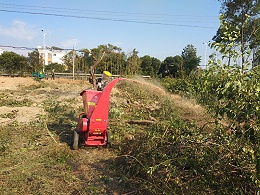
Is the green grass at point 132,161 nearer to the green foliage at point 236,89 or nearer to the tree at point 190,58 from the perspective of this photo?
the green foliage at point 236,89

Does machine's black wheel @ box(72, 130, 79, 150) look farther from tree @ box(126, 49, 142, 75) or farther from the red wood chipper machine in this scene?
tree @ box(126, 49, 142, 75)

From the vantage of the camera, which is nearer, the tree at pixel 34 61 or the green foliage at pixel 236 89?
the green foliage at pixel 236 89

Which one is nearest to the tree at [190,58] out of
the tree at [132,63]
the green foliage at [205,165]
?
the tree at [132,63]

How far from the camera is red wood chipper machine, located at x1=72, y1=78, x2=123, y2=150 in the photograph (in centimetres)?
514

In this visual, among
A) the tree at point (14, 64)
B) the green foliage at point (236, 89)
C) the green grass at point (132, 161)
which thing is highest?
the tree at point (14, 64)

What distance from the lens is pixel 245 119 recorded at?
2.28m

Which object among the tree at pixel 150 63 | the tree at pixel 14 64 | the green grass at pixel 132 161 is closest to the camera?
the green grass at pixel 132 161

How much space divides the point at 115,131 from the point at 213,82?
441cm

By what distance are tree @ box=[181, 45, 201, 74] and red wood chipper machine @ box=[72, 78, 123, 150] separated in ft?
61.7

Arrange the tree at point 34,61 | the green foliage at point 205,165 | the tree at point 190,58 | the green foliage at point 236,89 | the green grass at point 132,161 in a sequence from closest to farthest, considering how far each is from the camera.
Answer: the green foliage at point 236,89
the green foliage at point 205,165
the green grass at point 132,161
the tree at point 190,58
the tree at point 34,61

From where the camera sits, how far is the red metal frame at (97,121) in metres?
5.14

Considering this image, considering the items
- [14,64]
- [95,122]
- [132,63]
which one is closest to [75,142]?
[95,122]

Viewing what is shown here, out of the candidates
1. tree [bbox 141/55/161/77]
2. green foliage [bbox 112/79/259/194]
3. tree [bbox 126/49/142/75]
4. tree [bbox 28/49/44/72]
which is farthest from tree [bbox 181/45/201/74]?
green foliage [bbox 112/79/259/194]

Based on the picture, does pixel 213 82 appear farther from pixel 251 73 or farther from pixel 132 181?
pixel 132 181
